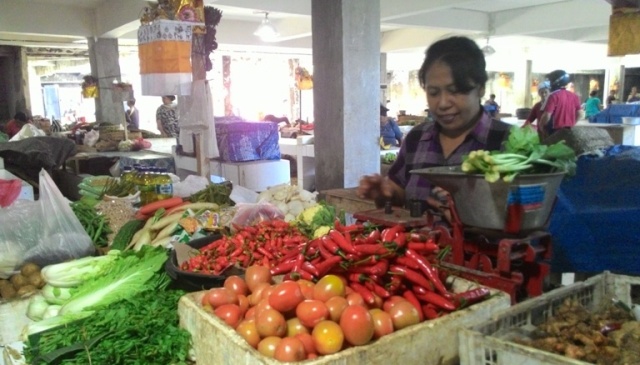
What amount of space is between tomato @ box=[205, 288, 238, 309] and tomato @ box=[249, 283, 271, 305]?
0.06m

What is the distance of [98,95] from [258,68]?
7996 millimetres

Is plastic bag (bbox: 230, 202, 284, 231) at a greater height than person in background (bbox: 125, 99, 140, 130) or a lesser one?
lesser

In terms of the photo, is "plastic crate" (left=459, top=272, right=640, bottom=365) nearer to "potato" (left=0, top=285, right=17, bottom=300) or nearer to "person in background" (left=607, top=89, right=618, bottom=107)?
"potato" (left=0, top=285, right=17, bottom=300)

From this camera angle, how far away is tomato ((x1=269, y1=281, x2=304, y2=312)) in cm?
160

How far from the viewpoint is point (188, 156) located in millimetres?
7762

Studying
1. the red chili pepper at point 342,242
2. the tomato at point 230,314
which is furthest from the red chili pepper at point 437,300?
the tomato at point 230,314

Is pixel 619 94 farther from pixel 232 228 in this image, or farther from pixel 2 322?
pixel 2 322

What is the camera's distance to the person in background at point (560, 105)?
6.87 meters

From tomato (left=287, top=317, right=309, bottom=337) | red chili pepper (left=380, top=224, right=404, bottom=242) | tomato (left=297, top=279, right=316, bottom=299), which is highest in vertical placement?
red chili pepper (left=380, top=224, right=404, bottom=242)

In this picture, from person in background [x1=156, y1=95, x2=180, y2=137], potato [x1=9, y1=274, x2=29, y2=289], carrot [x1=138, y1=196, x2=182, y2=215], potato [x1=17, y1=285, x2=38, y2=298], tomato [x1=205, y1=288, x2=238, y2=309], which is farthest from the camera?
person in background [x1=156, y1=95, x2=180, y2=137]

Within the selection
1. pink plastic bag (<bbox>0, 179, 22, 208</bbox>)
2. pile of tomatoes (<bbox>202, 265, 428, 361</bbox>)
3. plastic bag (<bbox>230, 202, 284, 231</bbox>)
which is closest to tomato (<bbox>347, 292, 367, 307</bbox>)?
pile of tomatoes (<bbox>202, 265, 428, 361</bbox>)

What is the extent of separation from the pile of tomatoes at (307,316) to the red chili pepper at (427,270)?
0.13m

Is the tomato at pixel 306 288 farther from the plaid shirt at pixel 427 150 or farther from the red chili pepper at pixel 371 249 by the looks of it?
the plaid shirt at pixel 427 150

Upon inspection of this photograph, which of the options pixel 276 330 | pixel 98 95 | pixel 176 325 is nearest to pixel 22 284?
pixel 176 325
